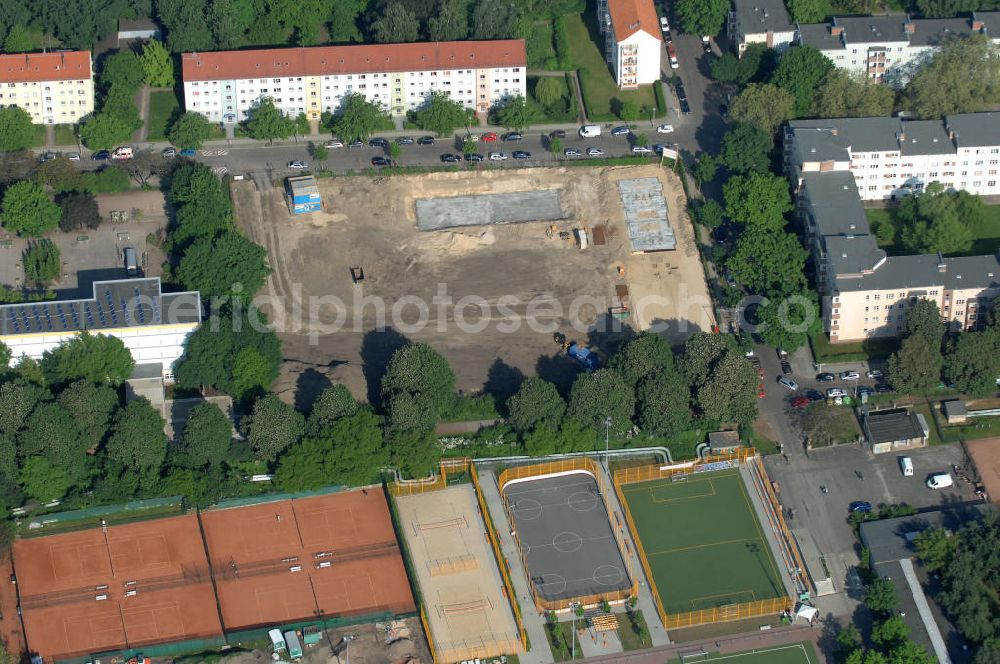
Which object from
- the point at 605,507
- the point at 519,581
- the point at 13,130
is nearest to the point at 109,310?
the point at 13,130

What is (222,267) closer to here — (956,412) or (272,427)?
(272,427)

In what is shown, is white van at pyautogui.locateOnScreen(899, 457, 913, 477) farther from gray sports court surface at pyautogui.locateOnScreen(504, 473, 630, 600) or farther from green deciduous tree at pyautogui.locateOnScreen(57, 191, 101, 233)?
green deciduous tree at pyautogui.locateOnScreen(57, 191, 101, 233)

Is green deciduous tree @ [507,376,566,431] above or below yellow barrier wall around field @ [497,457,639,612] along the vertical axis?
above

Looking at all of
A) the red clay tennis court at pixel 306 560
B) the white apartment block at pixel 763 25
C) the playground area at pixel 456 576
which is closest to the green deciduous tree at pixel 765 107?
the white apartment block at pixel 763 25

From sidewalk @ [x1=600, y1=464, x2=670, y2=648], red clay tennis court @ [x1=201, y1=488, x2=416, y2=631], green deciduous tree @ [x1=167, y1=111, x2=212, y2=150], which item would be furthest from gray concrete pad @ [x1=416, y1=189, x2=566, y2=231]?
sidewalk @ [x1=600, y1=464, x2=670, y2=648]

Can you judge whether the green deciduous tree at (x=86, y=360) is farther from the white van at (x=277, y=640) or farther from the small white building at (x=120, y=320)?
the white van at (x=277, y=640)

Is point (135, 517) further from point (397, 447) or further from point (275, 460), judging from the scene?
point (397, 447)

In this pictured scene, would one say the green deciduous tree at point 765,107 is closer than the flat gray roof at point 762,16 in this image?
Yes
